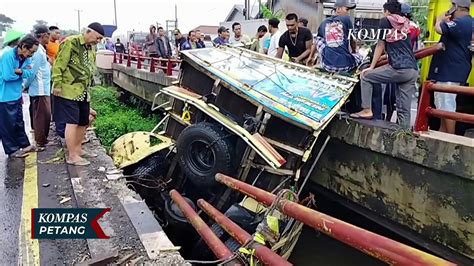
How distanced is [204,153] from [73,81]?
6.22ft

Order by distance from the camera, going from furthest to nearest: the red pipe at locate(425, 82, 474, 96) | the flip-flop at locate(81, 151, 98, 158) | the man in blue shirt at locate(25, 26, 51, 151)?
the man in blue shirt at locate(25, 26, 51, 151) < the flip-flop at locate(81, 151, 98, 158) < the red pipe at locate(425, 82, 474, 96)

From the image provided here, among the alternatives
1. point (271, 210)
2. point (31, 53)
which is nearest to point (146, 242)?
point (271, 210)

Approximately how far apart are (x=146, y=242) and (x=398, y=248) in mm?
2043

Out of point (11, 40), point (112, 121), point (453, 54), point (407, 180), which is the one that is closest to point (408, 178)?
point (407, 180)

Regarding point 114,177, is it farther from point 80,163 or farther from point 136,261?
point 136,261

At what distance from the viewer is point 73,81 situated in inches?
217

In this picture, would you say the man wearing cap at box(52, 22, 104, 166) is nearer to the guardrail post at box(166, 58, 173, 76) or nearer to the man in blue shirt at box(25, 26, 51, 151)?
the man in blue shirt at box(25, 26, 51, 151)

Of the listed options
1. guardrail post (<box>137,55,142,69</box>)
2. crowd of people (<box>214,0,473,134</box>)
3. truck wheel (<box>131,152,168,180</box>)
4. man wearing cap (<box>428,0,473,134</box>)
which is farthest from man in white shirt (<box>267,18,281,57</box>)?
guardrail post (<box>137,55,142,69</box>)

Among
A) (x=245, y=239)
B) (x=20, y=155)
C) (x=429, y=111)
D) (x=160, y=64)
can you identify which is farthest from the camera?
(x=160, y=64)

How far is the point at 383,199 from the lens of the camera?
4.62 meters

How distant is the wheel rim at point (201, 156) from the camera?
5.36 m

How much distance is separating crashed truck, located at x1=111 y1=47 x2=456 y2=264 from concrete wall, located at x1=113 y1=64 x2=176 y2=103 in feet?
11.8

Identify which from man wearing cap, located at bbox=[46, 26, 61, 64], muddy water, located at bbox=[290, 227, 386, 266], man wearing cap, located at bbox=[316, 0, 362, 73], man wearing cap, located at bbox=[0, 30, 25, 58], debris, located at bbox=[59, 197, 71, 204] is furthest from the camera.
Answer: man wearing cap, located at bbox=[46, 26, 61, 64]

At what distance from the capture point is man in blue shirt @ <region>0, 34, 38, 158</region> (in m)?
5.97
